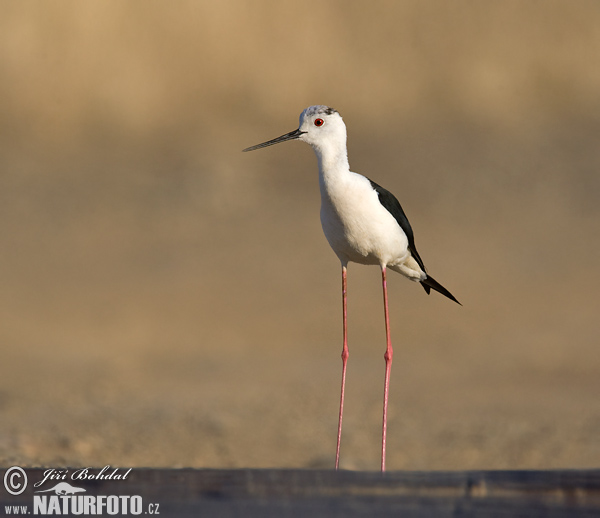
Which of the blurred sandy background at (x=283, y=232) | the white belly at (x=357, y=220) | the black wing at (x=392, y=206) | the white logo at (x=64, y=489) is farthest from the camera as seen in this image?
the blurred sandy background at (x=283, y=232)

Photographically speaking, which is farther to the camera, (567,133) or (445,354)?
(567,133)

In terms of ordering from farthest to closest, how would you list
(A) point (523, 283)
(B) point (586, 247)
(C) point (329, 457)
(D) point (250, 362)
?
(B) point (586, 247)
(A) point (523, 283)
(D) point (250, 362)
(C) point (329, 457)

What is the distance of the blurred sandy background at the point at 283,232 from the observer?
332 inches

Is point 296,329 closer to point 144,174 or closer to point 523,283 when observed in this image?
point 523,283

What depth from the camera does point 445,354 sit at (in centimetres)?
1266

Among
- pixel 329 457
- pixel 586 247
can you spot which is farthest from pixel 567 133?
pixel 329 457

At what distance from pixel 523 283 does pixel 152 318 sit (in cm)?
484

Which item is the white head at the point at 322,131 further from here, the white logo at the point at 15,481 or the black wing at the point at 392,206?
the white logo at the point at 15,481

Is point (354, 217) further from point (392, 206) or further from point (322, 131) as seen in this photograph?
point (322, 131)

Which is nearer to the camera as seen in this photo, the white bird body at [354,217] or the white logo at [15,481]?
the white logo at [15,481]

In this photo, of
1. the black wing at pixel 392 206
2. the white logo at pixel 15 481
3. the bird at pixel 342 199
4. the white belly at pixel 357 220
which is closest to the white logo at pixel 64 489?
the white logo at pixel 15 481

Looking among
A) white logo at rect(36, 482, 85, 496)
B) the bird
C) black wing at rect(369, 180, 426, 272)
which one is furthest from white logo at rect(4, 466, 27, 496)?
black wing at rect(369, 180, 426, 272)

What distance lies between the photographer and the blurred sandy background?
844 centimetres

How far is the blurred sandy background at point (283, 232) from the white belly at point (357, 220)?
5.23ft
